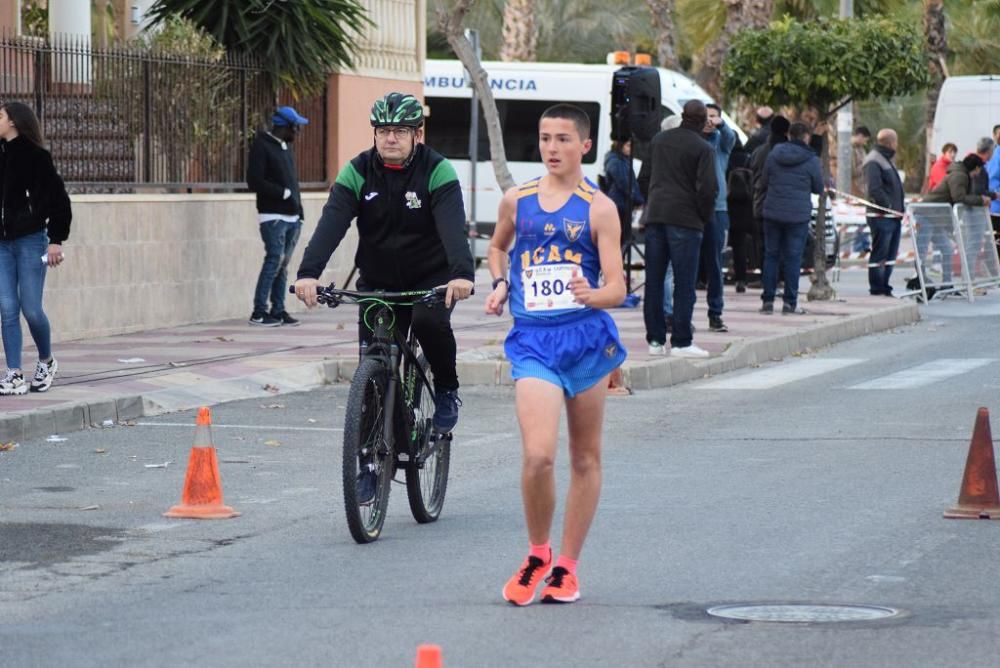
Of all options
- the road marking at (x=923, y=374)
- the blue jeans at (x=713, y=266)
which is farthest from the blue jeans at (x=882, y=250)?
the road marking at (x=923, y=374)

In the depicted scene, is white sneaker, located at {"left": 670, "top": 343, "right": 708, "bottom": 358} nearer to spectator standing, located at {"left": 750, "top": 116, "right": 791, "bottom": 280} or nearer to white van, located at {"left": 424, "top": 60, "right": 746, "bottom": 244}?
spectator standing, located at {"left": 750, "top": 116, "right": 791, "bottom": 280}

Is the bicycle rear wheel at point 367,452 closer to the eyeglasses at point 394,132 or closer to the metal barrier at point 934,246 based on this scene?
the eyeglasses at point 394,132

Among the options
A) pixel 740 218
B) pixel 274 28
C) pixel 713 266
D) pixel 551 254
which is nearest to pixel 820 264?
pixel 740 218

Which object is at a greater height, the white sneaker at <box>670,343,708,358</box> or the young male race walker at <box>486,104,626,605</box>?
the young male race walker at <box>486,104,626,605</box>

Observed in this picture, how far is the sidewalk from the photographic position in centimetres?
1294

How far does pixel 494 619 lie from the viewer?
6797 mm

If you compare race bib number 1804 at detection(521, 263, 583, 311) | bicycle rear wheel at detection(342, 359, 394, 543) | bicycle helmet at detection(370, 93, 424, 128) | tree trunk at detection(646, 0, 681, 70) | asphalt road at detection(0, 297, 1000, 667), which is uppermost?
tree trunk at detection(646, 0, 681, 70)

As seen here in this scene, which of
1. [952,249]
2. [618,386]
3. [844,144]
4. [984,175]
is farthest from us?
[844,144]

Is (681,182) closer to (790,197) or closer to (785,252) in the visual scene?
(790,197)

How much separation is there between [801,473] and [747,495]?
2.68 ft

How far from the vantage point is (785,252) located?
1980 cm

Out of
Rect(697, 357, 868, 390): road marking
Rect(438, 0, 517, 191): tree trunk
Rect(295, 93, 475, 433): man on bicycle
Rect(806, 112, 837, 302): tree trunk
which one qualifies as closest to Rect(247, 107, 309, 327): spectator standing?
Rect(438, 0, 517, 191): tree trunk

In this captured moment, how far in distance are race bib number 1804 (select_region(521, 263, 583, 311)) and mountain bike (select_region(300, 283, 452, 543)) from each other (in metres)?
1.16

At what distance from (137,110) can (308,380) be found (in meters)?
4.64
